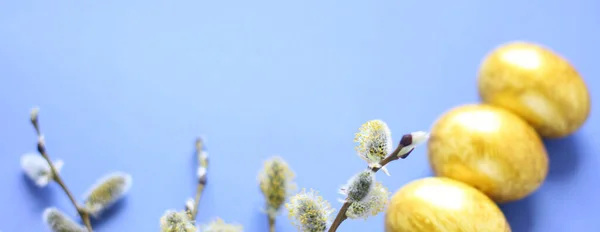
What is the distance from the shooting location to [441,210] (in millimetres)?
555

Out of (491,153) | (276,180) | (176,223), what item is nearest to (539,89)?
(491,153)

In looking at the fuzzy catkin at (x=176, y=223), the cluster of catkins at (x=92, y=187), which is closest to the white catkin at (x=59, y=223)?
the cluster of catkins at (x=92, y=187)

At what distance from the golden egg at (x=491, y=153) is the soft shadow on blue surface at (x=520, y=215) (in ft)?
0.17

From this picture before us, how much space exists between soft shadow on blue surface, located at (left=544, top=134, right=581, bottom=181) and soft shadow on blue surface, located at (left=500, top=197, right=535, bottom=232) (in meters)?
0.04

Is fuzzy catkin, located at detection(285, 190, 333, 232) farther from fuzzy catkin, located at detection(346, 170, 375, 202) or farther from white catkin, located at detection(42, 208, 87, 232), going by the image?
white catkin, located at detection(42, 208, 87, 232)

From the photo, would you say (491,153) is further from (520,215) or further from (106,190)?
(106,190)

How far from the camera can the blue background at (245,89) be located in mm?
670

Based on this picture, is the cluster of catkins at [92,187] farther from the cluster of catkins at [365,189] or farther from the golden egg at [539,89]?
the golden egg at [539,89]

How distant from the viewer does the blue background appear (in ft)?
2.20

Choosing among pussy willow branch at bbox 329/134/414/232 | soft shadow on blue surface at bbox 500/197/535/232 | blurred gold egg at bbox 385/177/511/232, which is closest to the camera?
pussy willow branch at bbox 329/134/414/232

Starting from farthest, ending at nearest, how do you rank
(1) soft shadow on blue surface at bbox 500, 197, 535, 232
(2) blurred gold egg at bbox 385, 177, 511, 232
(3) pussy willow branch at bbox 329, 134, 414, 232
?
(1) soft shadow on blue surface at bbox 500, 197, 535, 232 < (2) blurred gold egg at bbox 385, 177, 511, 232 < (3) pussy willow branch at bbox 329, 134, 414, 232

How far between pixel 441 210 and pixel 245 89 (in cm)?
26

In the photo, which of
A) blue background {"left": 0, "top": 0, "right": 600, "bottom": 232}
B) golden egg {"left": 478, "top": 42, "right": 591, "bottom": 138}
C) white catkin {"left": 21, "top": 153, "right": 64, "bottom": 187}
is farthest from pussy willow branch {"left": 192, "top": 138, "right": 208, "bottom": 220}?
golden egg {"left": 478, "top": 42, "right": 591, "bottom": 138}

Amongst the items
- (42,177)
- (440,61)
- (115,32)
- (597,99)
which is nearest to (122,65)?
(115,32)
